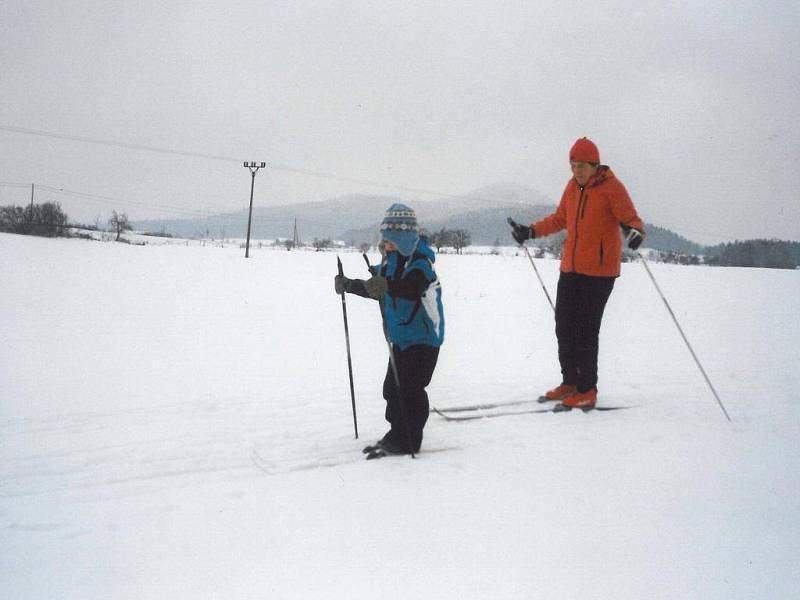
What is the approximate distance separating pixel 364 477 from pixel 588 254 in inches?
108

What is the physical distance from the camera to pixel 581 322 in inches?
175

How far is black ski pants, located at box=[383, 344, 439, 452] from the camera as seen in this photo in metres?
3.27

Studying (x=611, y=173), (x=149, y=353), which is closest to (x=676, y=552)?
(x=611, y=173)

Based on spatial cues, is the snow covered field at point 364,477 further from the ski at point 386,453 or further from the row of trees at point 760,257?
the row of trees at point 760,257

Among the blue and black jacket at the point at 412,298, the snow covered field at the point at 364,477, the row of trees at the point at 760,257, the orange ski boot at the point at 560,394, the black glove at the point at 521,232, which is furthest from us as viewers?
the row of trees at the point at 760,257

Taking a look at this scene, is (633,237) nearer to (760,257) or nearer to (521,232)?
(521,232)

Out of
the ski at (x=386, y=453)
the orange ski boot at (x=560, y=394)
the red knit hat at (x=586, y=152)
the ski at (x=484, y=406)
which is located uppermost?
the red knit hat at (x=586, y=152)

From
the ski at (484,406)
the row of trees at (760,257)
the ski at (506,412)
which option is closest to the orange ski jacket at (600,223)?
the ski at (506,412)

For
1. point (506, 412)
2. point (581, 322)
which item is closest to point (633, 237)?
point (581, 322)

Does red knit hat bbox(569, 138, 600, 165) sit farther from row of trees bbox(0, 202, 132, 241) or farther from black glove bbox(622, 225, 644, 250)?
row of trees bbox(0, 202, 132, 241)

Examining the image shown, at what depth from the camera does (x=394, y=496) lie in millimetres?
2629

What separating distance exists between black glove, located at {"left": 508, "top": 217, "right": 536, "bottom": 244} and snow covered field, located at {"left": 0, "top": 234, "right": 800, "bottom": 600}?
1.52 meters

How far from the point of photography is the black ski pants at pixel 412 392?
10.7ft

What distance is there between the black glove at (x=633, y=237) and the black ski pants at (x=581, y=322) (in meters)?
0.41
